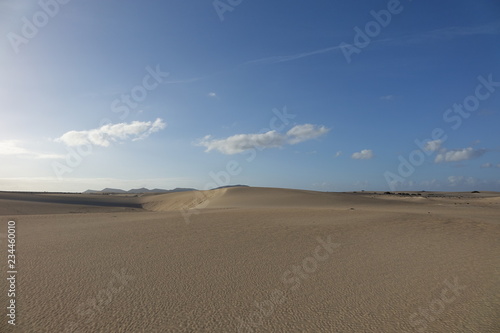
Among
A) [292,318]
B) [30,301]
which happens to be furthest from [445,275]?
[30,301]

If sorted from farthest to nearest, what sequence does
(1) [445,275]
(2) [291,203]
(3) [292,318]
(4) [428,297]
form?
(2) [291,203]
(1) [445,275]
(4) [428,297]
(3) [292,318]

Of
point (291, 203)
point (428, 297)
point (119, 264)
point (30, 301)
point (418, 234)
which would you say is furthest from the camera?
point (291, 203)

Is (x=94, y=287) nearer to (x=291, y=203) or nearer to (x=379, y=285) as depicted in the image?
(x=379, y=285)

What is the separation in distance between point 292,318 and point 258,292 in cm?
A: 88

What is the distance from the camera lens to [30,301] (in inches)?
165

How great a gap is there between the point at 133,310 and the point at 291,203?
A: 21.5m

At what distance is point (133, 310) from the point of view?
4000 mm

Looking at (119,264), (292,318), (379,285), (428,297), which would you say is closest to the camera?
(292,318)

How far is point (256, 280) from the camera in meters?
5.16

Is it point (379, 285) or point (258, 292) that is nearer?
point (258, 292)

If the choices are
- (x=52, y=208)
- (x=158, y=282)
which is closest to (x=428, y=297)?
(x=158, y=282)

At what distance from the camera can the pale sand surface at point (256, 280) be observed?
12.4 ft

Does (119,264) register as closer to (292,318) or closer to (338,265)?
(292,318)

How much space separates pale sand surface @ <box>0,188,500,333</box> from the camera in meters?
3.77
